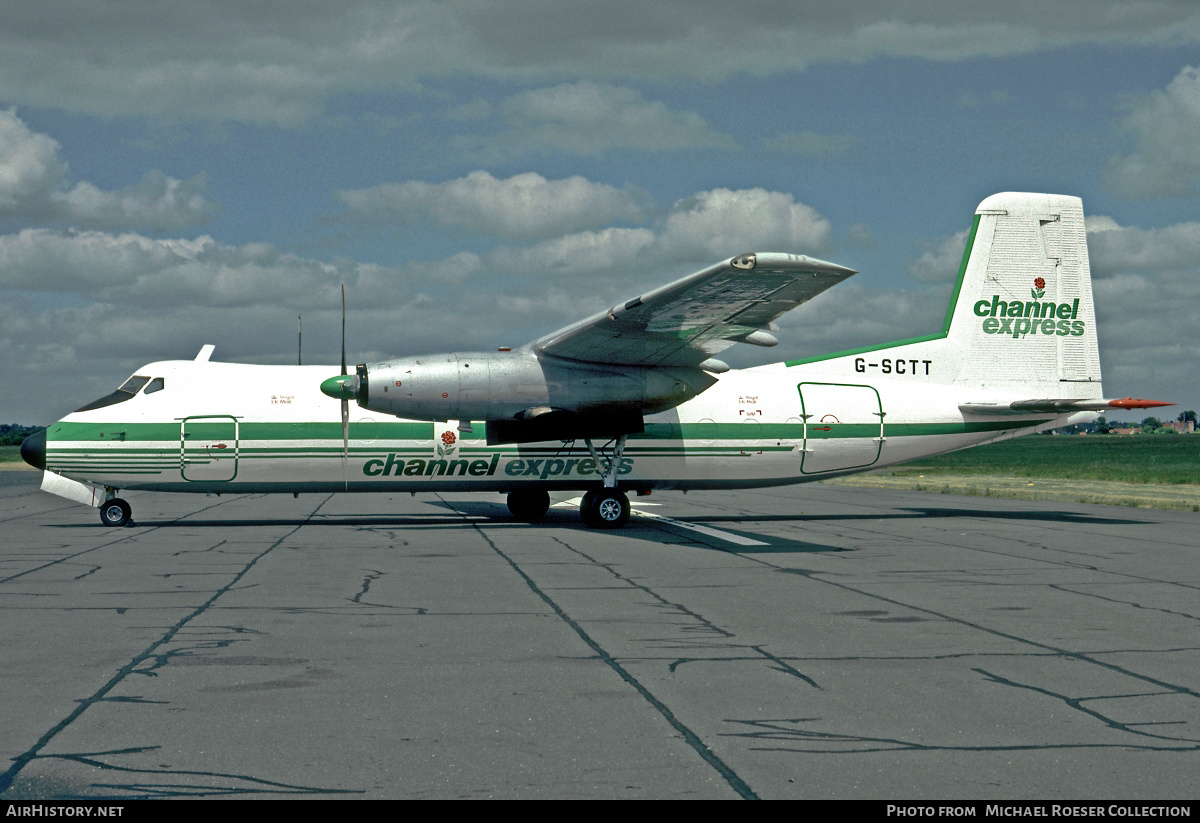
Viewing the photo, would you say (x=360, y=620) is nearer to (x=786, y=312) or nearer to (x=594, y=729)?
(x=594, y=729)

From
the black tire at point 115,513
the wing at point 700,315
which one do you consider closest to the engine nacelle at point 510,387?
the wing at point 700,315

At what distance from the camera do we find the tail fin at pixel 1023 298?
25.5m

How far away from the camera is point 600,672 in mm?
→ 8156

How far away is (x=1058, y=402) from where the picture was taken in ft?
80.2

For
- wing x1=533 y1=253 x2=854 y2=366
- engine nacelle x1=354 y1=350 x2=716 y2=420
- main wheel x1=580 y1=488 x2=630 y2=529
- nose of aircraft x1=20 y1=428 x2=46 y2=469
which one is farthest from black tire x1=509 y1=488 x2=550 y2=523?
nose of aircraft x1=20 y1=428 x2=46 y2=469

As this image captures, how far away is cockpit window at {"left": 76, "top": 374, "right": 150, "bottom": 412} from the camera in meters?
22.3

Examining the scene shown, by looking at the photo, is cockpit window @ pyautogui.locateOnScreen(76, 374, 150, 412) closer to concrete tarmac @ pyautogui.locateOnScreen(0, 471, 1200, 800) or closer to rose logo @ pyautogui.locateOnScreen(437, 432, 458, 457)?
concrete tarmac @ pyautogui.locateOnScreen(0, 471, 1200, 800)

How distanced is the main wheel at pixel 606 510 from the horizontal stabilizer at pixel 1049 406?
8.80m

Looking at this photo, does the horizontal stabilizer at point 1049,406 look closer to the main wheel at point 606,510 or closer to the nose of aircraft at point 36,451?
the main wheel at point 606,510

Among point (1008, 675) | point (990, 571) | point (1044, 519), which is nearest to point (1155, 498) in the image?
point (1044, 519)

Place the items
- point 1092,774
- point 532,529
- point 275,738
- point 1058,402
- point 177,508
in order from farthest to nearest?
point 177,508 → point 1058,402 → point 532,529 → point 275,738 → point 1092,774

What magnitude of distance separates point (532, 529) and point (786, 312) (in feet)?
23.2

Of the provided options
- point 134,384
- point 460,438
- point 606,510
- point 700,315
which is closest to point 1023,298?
point 700,315
